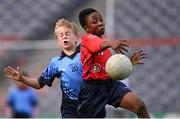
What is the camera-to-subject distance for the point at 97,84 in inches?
268

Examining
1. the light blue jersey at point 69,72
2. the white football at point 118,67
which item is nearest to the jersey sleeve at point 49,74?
the light blue jersey at point 69,72

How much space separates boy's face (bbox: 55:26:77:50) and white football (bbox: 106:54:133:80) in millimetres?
808

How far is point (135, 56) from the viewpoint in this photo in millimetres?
7059

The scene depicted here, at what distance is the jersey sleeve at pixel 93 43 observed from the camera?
6547 mm

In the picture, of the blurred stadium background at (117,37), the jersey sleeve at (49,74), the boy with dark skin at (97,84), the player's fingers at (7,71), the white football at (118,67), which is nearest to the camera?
the white football at (118,67)

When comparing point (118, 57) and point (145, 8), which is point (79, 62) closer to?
point (118, 57)

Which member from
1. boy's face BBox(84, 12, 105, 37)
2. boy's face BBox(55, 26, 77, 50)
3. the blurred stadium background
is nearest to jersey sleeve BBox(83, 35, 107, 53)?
boy's face BBox(84, 12, 105, 37)

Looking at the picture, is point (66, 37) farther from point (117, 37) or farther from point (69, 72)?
point (117, 37)

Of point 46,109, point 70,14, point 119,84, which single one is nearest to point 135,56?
point 119,84

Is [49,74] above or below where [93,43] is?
below

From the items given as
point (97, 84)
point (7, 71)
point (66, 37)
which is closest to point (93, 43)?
point (97, 84)

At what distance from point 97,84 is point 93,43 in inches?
17.7

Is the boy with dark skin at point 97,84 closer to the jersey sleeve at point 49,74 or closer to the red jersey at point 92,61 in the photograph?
the red jersey at point 92,61

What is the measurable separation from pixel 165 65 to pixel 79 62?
5706 mm
